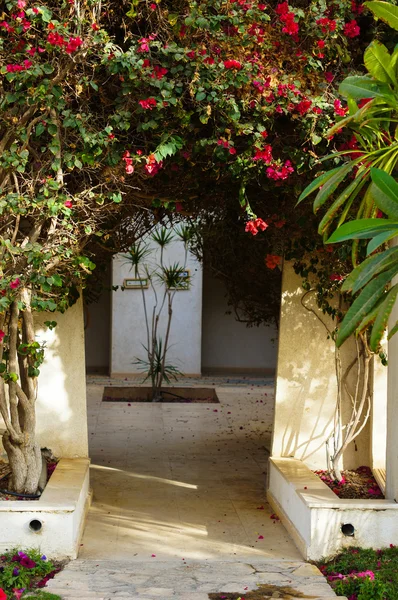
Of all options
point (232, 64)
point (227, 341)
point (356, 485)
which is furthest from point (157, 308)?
point (232, 64)

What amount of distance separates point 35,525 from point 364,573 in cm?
207

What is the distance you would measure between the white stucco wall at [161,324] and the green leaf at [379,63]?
10064mm

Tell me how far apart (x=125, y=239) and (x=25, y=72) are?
2722 millimetres

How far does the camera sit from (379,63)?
4078 millimetres

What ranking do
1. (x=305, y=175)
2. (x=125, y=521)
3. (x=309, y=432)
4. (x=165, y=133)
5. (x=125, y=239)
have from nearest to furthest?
(x=165, y=133), (x=305, y=175), (x=125, y=521), (x=309, y=432), (x=125, y=239)

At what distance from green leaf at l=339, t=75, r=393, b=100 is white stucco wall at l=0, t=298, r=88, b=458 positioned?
324cm

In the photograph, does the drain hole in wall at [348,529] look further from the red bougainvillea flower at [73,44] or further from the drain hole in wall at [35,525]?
the red bougainvillea flower at [73,44]

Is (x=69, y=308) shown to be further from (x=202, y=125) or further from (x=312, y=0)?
(x=312, y=0)

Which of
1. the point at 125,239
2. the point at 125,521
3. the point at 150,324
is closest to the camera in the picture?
the point at 125,521

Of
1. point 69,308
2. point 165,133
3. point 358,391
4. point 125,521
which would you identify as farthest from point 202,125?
point 125,521

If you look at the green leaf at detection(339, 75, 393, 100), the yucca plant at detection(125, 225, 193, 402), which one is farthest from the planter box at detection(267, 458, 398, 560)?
the yucca plant at detection(125, 225, 193, 402)

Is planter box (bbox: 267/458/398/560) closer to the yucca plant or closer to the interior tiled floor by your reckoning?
the interior tiled floor

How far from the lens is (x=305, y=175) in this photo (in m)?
5.89

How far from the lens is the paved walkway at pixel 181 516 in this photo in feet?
15.8
